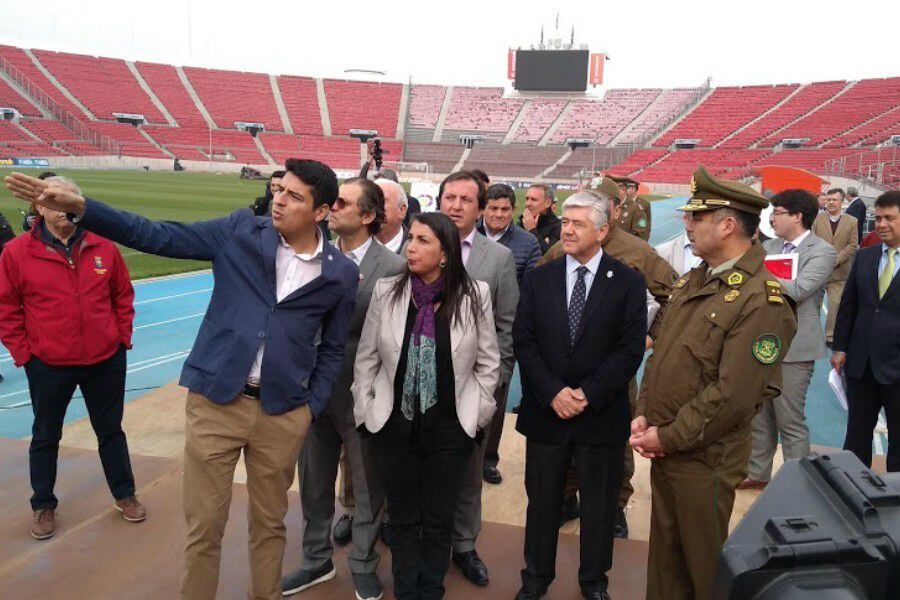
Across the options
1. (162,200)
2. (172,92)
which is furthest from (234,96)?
(162,200)

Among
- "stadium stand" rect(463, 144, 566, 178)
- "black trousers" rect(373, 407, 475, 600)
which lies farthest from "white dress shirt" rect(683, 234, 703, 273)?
"stadium stand" rect(463, 144, 566, 178)

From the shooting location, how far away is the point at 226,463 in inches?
109

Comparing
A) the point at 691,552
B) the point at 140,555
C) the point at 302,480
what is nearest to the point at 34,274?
the point at 140,555

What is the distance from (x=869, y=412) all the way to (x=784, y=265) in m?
1.05

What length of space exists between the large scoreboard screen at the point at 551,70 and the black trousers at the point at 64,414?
62.6m

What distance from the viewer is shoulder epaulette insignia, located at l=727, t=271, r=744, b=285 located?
2568 mm

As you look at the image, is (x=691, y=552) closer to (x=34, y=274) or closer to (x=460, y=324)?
(x=460, y=324)

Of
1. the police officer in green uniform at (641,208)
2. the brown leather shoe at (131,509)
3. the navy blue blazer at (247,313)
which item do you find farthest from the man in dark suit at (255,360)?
the police officer in green uniform at (641,208)

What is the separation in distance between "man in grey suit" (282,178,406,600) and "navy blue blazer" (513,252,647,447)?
0.80m

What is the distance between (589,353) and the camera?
311 cm

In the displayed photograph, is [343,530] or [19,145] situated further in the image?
[19,145]

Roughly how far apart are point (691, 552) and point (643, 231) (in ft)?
24.4

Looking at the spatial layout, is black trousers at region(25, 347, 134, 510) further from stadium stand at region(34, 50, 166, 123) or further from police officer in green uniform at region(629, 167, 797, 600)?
stadium stand at region(34, 50, 166, 123)

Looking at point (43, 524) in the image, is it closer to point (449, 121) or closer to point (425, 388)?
point (425, 388)
